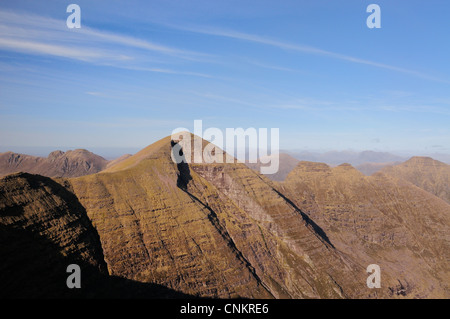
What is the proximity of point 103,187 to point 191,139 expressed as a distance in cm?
4387

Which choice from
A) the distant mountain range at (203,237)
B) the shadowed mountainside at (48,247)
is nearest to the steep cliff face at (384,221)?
the distant mountain range at (203,237)

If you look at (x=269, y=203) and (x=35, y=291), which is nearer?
(x=35, y=291)

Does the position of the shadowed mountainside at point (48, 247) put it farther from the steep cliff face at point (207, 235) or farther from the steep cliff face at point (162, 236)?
the steep cliff face at point (207, 235)

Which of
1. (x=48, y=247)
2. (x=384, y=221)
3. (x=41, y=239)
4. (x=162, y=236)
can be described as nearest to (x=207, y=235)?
(x=162, y=236)

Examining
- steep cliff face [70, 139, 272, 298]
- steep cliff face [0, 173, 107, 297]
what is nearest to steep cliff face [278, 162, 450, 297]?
steep cliff face [70, 139, 272, 298]

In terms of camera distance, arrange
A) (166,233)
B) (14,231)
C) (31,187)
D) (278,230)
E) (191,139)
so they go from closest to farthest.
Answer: (14,231) → (31,187) → (166,233) → (278,230) → (191,139)

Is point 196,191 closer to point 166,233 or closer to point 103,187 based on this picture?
point 166,233

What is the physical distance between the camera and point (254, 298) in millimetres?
71500

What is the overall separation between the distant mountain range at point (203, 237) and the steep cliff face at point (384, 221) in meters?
0.55

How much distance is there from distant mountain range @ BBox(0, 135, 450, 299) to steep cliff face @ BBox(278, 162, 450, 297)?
1.80 feet

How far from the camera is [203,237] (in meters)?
80.6

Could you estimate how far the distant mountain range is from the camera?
58500mm

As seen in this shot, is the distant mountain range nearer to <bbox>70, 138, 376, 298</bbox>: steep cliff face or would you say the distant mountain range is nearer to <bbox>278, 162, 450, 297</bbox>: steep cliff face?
<bbox>70, 138, 376, 298</bbox>: steep cliff face
